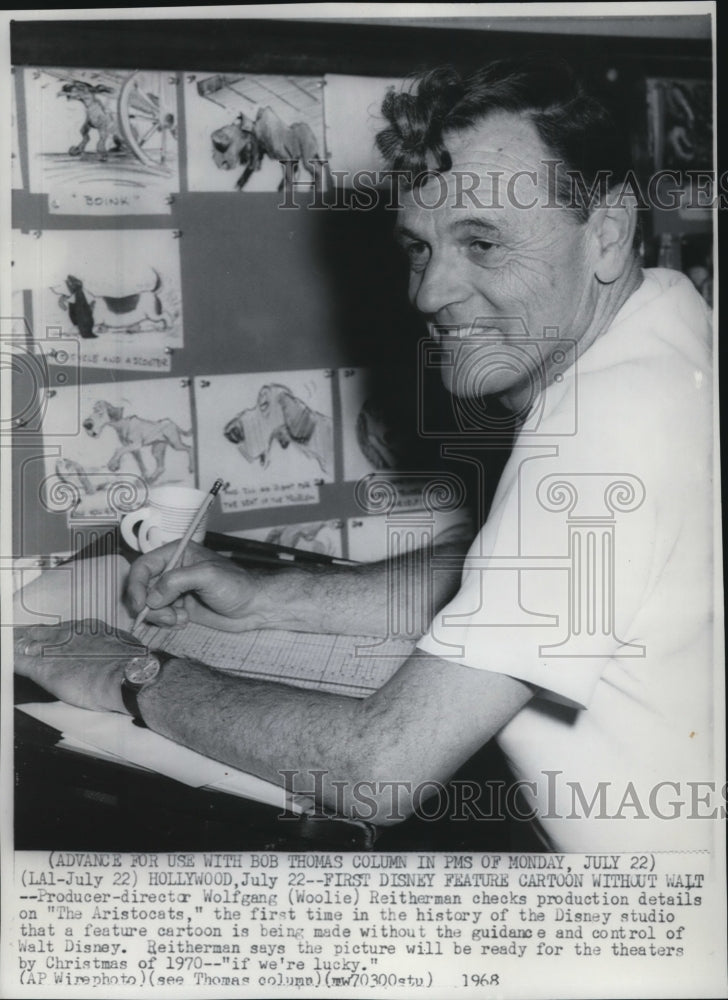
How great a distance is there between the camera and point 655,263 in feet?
3.05

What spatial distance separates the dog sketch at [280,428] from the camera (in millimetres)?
1116

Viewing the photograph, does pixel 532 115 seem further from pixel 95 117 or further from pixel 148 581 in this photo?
pixel 148 581

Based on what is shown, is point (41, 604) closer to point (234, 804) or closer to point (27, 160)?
point (234, 804)

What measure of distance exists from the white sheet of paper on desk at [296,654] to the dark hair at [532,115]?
54 centimetres

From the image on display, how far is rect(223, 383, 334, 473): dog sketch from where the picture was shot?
1.12m

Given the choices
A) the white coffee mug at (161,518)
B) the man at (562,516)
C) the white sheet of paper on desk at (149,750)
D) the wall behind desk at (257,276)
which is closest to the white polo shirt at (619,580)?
the man at (562,516)

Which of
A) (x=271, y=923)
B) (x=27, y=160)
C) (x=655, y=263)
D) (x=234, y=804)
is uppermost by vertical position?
(x=27, y=160)

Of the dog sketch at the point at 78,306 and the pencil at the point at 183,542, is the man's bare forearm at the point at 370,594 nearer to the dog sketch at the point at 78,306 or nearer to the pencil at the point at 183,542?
the pencil at the point at 183,542

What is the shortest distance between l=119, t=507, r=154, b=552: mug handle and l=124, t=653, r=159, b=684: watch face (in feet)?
0.49

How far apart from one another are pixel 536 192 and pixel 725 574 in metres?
0.45

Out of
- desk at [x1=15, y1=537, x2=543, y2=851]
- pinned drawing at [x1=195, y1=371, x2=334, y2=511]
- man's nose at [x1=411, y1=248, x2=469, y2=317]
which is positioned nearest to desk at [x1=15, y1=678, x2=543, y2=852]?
desk at [x1=15, y1=537, x2=543, y2=851]

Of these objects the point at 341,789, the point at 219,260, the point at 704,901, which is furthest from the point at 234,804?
the point at 219,260

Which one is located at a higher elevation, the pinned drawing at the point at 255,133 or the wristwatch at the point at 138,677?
the pinned drawing at the point at 255,133
